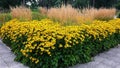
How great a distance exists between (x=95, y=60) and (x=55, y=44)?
4.03 feet

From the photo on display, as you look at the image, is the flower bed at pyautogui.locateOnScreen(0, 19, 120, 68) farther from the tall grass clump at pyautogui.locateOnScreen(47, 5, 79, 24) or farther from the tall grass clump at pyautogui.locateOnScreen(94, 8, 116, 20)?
the tall grass clump at pyautogui.locateOnScreen(94, 8, 116, 20)

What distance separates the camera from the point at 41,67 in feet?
12.0

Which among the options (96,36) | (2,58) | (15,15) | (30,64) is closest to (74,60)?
(30,64)

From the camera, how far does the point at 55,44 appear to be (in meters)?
3.65

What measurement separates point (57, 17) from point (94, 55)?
135cm

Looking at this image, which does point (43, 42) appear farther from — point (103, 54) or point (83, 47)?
point (103, 54)

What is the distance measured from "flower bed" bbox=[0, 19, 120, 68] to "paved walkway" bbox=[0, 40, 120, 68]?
4.9 inches

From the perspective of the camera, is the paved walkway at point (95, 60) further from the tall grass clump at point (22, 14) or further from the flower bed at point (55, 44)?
the tall grass clump at point (22, 14)

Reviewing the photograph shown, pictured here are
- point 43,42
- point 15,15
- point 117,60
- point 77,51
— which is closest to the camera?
point 43,42

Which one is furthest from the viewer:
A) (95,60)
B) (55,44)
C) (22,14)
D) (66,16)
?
(22,14)

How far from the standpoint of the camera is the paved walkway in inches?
157

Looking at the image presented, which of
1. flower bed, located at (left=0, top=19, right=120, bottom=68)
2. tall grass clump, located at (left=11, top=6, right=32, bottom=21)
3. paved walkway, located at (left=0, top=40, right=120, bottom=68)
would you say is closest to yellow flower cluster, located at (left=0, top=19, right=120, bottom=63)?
flower bed, located at (left=0, top=19, right=120, bottom=68)

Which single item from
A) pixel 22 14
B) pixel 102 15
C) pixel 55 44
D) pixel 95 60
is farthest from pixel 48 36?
pixel 102 15

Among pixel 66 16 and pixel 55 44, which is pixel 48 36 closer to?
pixel 55 44
